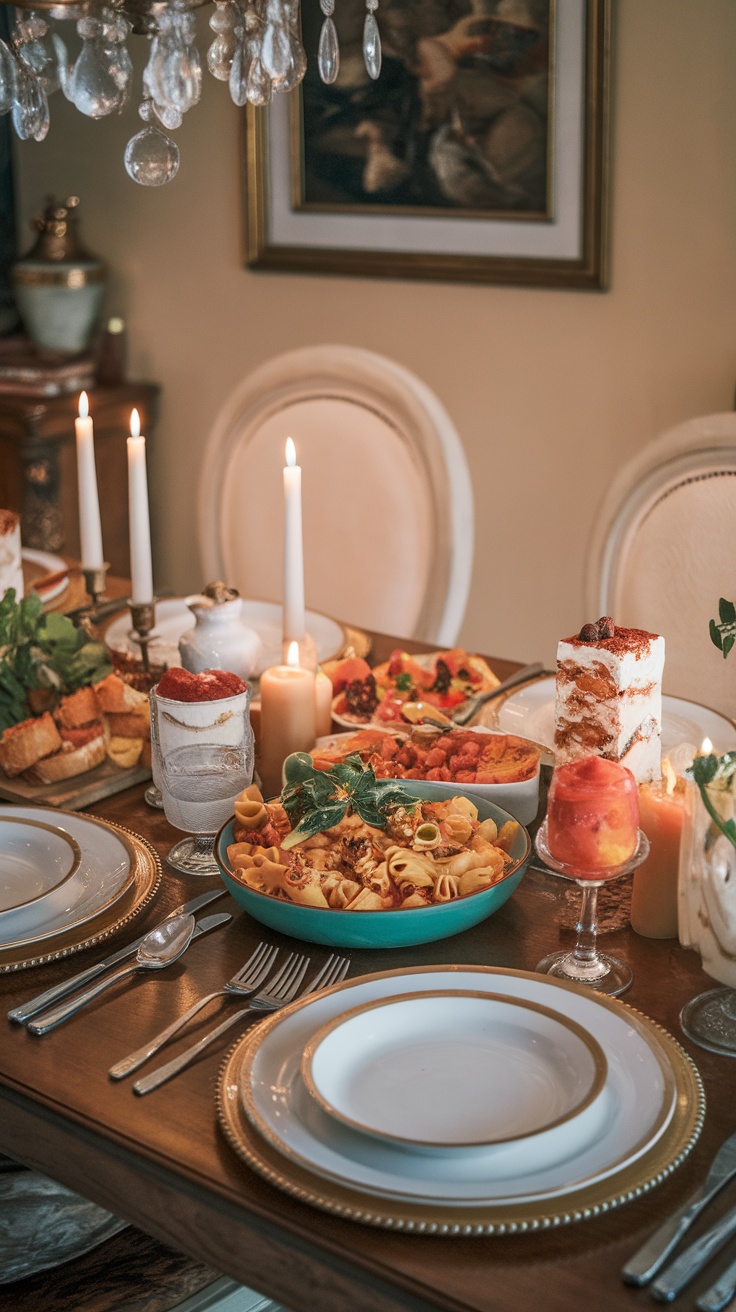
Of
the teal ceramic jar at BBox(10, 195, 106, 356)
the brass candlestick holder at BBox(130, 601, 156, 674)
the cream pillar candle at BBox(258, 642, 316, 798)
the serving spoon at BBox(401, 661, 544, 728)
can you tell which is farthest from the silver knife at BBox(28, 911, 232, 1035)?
the teal ceramic jar at BBox(10, 195, 106, 356)

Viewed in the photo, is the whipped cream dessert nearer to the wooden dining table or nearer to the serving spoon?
the serving spoon

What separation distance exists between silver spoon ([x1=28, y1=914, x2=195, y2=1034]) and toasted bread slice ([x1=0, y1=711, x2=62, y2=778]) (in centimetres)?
36

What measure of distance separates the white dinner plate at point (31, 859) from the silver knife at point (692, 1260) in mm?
603

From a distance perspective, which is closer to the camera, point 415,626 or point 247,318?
point 415,626

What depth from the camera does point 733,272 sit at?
8.77 feet

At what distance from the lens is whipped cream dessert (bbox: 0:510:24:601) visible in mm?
1811

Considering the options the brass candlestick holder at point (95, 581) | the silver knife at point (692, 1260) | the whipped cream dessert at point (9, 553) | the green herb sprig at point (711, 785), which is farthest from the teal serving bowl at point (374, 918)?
the whipped cream dessert at point (9, 553)

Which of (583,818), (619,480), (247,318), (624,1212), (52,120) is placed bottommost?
(624,1212)

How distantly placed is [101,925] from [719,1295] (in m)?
0.59

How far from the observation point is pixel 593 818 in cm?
101

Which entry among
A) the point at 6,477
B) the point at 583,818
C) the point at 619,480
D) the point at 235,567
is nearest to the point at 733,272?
the point at 619,480

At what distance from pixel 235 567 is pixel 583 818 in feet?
4.97

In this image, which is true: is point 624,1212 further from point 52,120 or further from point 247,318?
point 52,120

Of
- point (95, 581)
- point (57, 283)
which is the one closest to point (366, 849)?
point (95, 581)
